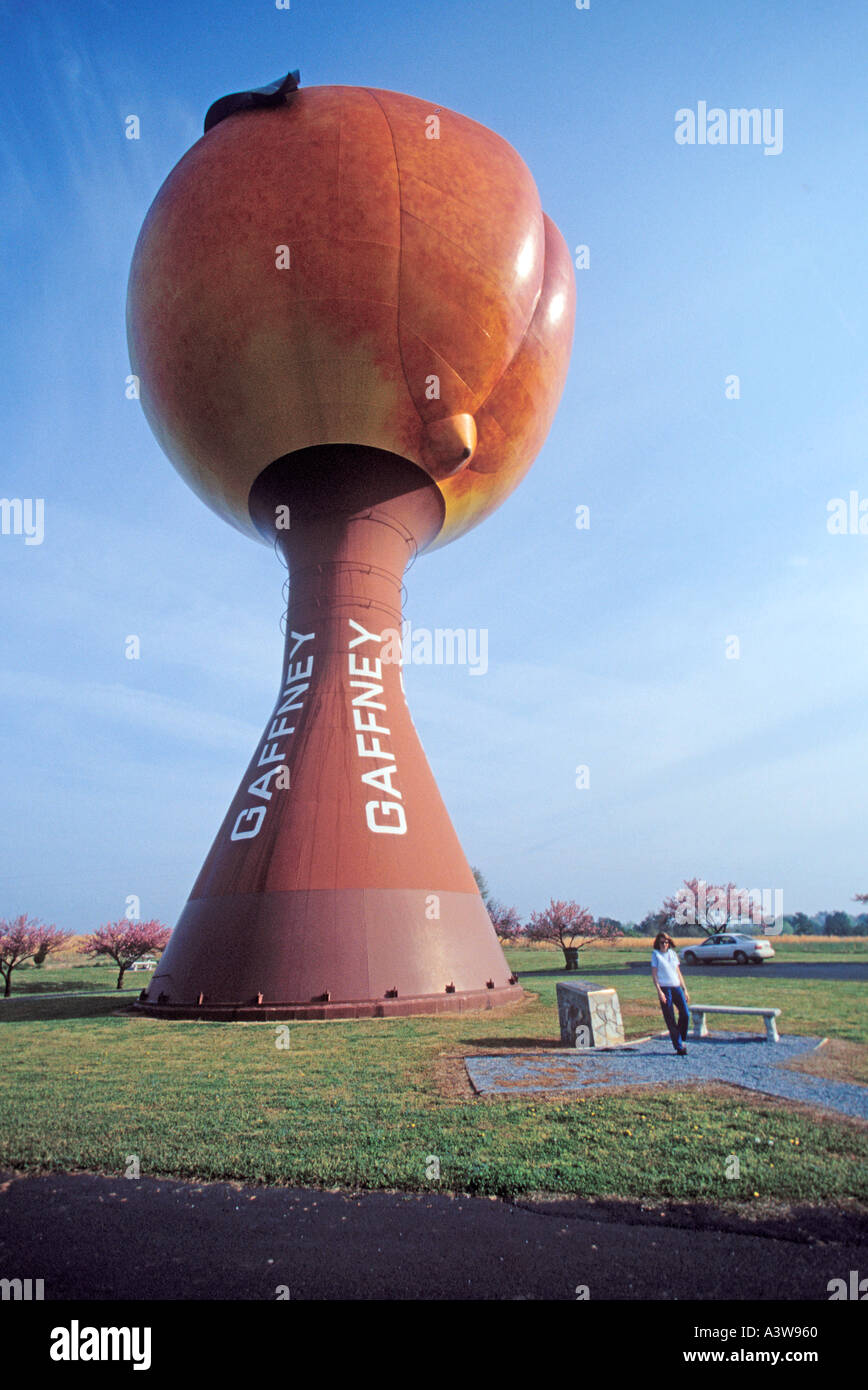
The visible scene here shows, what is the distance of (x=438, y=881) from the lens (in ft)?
39.9

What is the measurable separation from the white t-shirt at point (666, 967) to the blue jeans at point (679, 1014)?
5 cm

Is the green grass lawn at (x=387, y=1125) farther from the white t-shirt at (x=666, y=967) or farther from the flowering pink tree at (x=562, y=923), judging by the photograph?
the flowering pink tree at (x=562, y=923)

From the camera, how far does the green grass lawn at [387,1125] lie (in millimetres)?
4008

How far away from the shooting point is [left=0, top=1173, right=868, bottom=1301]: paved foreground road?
2912 mm

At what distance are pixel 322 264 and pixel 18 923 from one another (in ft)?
73.2

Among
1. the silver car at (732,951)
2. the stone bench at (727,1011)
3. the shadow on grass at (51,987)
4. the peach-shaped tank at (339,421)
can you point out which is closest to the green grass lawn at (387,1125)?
the stone bench at (727,1011)

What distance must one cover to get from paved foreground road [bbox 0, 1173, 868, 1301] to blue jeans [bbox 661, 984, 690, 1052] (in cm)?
438

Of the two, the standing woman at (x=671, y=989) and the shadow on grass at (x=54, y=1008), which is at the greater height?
the standing woman at (x=671, y=989)

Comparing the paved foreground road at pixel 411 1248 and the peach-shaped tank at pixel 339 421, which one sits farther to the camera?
the peach-shaped tank at pixel 339 421

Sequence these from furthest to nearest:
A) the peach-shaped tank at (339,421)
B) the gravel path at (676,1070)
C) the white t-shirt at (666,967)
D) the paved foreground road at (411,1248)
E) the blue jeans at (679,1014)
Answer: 1. the peach-shaped tank at (339,421)
2. the white t-shirt at (666,967)
3. the blue jeans at (679,1014)
4. the gravel path at (676,1070)
5. the paved foreground road at (411,1248)

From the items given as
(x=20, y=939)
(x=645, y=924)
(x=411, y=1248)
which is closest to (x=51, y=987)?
(x=20, y=939)

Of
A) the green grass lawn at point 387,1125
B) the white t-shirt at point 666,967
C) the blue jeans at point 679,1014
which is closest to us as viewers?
the green grass lawn at point 387,1125

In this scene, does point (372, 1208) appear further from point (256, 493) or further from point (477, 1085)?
point (256, 493)

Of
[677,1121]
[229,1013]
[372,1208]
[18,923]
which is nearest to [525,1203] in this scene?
[372,1208]
